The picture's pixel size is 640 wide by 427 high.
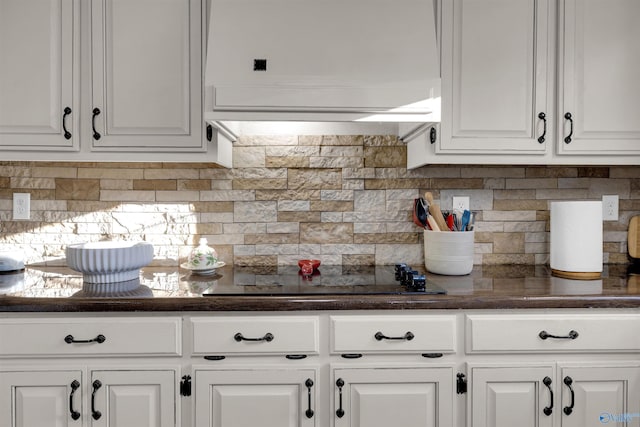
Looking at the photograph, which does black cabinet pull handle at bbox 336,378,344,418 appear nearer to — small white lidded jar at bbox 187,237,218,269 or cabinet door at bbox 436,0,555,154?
small white lidded jar at bbox 187,237,218,269

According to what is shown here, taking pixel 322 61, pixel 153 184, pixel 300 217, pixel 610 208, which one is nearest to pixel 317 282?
pixel 300 217

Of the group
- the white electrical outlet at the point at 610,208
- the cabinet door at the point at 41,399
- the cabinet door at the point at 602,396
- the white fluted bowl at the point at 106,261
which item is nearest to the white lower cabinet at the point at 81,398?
the cabinet door at the point at 41,399

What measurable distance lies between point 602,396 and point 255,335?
3.90ft

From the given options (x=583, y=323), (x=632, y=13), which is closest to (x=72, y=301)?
(x=583, y=323)

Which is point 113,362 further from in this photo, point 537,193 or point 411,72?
point 537,193

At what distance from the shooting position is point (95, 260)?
5.13ft

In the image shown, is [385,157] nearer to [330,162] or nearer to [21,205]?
[330,162]

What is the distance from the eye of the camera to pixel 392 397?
4.71 ft

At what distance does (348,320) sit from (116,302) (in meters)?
0.76

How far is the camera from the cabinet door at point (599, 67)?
68.4 inches

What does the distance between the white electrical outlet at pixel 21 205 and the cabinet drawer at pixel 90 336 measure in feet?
2.60

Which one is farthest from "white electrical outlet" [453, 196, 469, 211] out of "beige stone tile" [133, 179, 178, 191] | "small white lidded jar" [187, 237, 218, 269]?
"beige stone tile" [133, 179, 178, 191]

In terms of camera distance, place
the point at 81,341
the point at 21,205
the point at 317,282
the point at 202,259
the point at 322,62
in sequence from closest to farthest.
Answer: the point at 81,341, the point at 322,62, the point at 317,282, the point at 202,259, the point at 21,205

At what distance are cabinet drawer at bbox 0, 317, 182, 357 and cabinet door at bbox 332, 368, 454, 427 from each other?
1.90 feet
